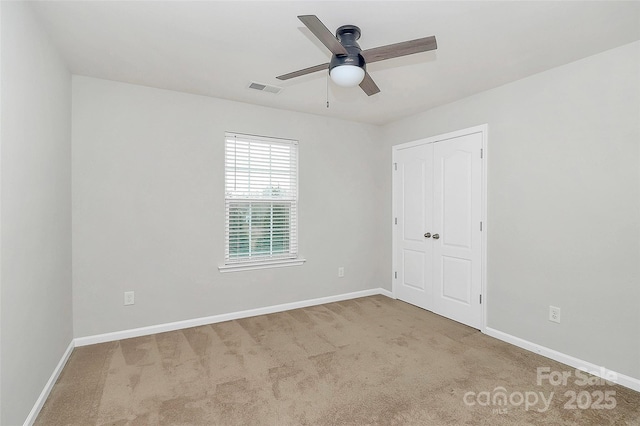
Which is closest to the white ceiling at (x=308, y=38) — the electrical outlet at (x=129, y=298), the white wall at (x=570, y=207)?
the white wall at (x=570, y=207)

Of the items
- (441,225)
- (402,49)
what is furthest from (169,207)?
(441,225)

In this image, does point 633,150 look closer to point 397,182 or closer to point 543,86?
point 543,86

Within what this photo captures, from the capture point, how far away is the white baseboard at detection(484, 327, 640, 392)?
237 cm

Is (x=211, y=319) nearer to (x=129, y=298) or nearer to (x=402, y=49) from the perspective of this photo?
(x=129, y=298)

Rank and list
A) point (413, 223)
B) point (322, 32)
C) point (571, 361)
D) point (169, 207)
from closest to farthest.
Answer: point (322, 32) < point (571, 361) < point (169, 207) < point (413, 223)

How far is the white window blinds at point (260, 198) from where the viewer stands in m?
3.79

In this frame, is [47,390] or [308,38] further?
[308,38]

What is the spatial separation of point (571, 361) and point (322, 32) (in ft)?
10.6

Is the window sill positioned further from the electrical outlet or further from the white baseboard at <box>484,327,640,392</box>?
the white baseboard at <box>484,327,640,392</box>

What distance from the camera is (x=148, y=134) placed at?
3.32 metres

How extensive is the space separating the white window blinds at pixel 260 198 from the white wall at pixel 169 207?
11cm

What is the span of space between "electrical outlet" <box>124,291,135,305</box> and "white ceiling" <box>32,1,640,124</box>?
214 cm

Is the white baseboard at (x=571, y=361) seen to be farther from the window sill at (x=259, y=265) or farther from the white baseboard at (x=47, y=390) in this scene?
the white baseboard at (x=47, y=390)

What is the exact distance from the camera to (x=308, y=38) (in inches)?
93.0
